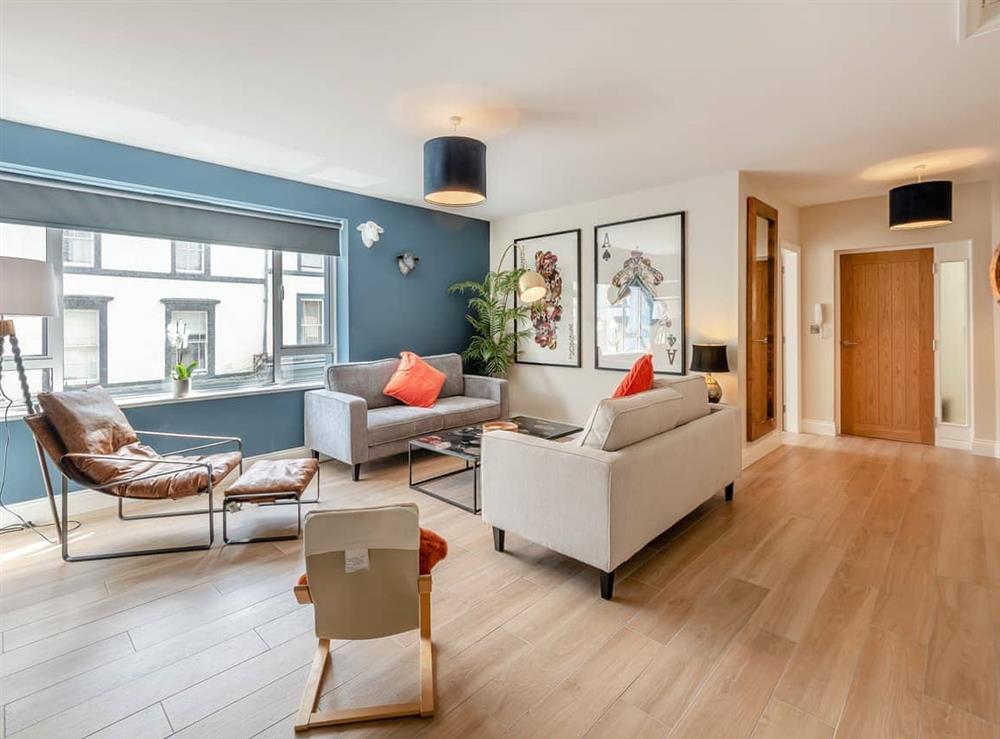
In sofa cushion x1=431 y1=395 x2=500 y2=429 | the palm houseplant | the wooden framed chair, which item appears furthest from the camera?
the palm houseplant

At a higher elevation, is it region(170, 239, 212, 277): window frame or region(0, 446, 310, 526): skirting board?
region(170, 239, 212, 277): window frame

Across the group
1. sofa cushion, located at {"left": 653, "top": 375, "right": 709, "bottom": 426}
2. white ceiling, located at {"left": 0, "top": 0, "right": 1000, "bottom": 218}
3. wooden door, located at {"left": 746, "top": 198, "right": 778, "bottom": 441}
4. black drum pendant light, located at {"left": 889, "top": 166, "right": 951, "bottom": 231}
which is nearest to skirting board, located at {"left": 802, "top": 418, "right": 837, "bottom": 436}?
wooden door, located at {"left": 746, "top": 198, "right": 778, "bottom": 441}

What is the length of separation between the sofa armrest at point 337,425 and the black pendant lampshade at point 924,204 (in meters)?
Result: 4.78

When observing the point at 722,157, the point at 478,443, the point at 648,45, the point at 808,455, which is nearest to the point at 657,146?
the point at 722,157

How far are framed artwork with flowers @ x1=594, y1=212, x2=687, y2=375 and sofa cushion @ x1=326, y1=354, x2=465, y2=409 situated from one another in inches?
72.0

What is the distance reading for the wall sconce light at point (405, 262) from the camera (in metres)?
5.27

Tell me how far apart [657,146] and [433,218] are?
276 cm

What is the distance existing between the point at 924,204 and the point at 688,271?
6.14 feet

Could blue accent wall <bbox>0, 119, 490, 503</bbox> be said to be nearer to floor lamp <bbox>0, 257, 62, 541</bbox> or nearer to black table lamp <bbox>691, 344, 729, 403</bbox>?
floor lamp <bbox>0, 257, 62, 541</bbox>

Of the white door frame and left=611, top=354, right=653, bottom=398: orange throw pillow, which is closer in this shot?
left=611, top=354, right=653, bottom=398: orange throw pillow

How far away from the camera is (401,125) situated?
3184 millimetres

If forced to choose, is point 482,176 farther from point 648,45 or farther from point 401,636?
point 401,636

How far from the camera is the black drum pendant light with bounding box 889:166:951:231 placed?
400 cm

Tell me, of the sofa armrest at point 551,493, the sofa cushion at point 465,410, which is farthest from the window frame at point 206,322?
the sofa armrest at point 551,493
